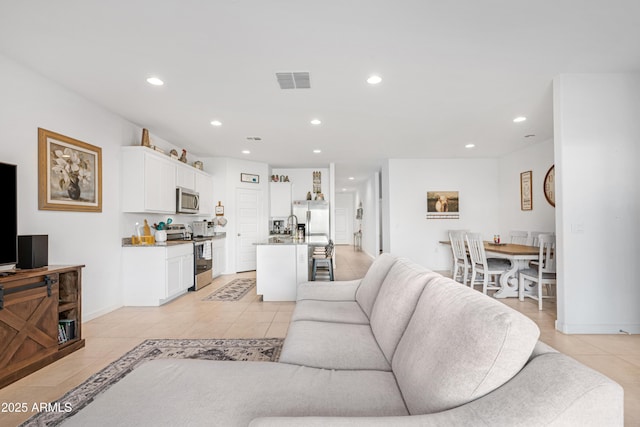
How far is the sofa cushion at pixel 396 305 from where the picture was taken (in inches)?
65.8

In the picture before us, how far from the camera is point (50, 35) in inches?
96.8

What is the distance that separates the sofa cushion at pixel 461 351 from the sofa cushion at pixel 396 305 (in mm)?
285

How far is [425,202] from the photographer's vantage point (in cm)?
734

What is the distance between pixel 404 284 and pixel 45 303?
282 cm

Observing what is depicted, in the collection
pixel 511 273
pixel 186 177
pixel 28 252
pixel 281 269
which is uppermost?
pixel 186 177

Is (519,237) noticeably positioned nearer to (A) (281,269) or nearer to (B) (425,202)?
(B) (425,202)

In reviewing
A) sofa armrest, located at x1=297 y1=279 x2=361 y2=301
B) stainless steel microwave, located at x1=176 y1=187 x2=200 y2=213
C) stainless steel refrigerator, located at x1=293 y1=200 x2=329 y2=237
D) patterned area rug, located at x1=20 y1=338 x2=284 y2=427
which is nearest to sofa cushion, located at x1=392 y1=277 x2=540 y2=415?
sofa armrest, located at x1=297 y1=279 x2=361 y2=301

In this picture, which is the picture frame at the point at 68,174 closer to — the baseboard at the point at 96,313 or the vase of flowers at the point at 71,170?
the vase of flowers at the point at 71,170

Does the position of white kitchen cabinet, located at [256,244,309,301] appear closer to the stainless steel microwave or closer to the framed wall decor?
the stainless steel microwave

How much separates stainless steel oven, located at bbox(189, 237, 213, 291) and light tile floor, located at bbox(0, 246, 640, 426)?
41cm

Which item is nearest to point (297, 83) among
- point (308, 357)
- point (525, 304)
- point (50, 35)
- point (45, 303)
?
point (50, 35)

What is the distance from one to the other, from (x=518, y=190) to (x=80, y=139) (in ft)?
24.6

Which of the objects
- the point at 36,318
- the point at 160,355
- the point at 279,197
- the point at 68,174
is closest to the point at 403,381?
the point at 160,355

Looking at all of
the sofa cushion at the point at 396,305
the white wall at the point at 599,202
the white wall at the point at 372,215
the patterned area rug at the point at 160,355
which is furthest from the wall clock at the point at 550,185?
the patterned area rug at the point at 160,355
